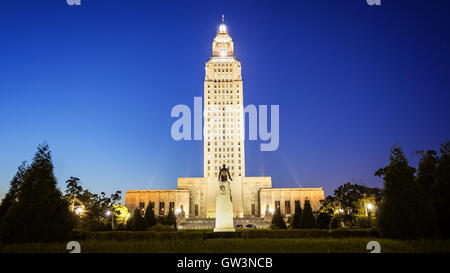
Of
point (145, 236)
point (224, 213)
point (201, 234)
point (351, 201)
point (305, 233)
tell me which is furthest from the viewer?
point (351, 201)

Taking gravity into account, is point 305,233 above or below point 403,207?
below

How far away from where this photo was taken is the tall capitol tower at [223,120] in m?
85.6

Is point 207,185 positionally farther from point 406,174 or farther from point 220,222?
point 406,174

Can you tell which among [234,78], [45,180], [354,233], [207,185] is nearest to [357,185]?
[354,233]

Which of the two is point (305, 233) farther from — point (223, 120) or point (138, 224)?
point (223, 120)

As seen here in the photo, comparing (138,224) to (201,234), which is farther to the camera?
(138,224)

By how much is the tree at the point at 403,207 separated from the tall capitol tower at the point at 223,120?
6744cm

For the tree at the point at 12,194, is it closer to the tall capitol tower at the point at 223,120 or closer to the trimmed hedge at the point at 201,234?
the trimmed hedge at the point at 201,234

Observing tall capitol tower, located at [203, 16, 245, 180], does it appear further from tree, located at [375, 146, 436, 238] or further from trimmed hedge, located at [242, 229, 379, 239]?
tree, located at [375, 146, 436, 238]

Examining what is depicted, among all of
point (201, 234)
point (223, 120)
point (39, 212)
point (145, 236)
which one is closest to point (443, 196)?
point (201, 234)

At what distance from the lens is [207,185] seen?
85.5 meters

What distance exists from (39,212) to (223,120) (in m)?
72.0

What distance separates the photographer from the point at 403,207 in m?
16.9
